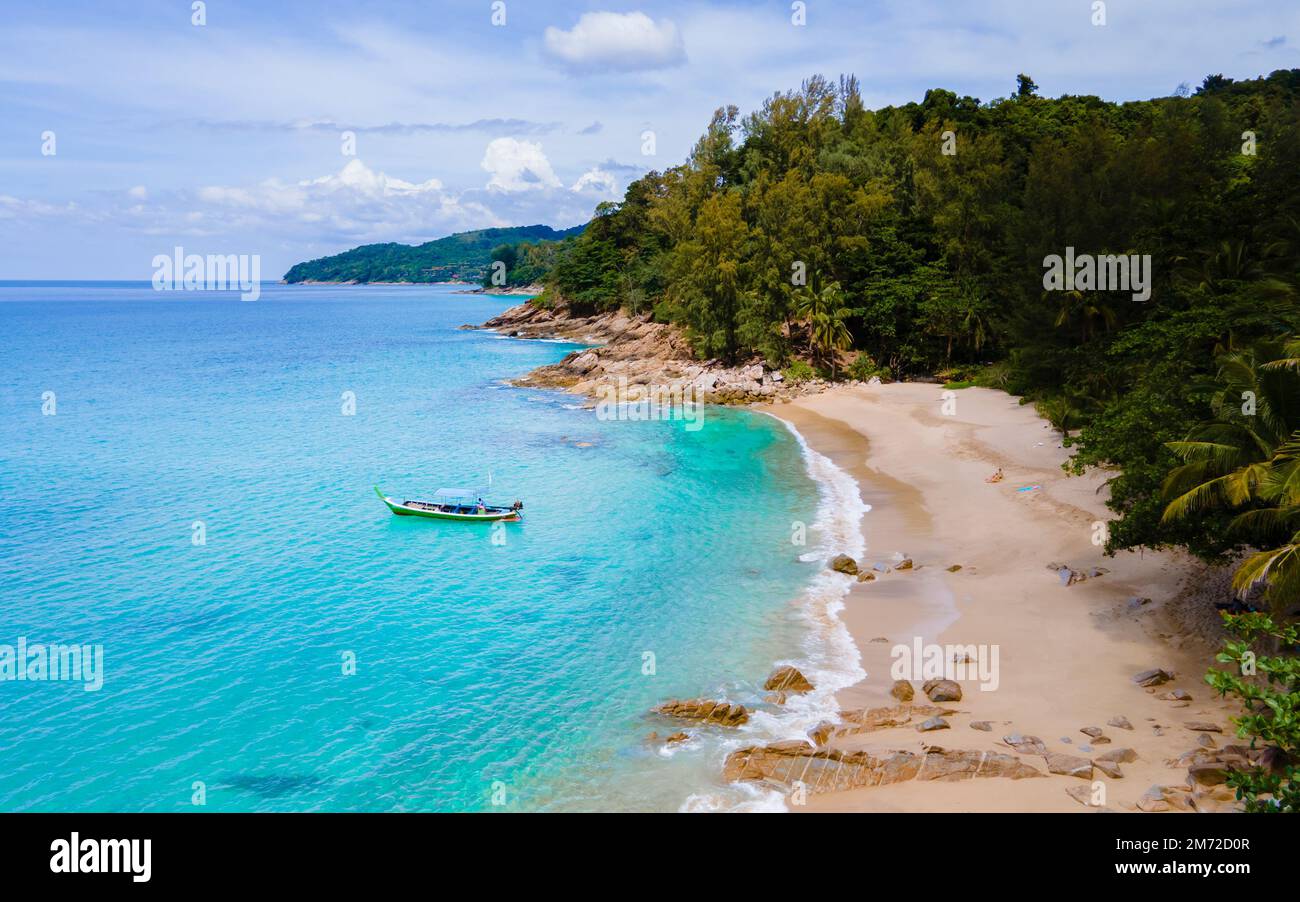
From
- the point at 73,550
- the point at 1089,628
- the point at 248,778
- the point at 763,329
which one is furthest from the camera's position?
the point at 763,329

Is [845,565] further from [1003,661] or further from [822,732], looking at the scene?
[822,732]

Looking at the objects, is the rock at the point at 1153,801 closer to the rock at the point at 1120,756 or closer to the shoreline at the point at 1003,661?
the shoreline at the point at 1003,661

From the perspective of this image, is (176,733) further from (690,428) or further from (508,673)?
(690,428)

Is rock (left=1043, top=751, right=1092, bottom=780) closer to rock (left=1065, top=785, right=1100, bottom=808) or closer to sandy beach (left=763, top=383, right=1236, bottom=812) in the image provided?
sandy beach (left=763, top=383, right=1236, bottom=812)

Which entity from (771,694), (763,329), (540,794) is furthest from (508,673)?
(763,329)

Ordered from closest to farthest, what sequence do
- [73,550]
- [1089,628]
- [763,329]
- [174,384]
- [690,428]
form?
1. [1089,628]
2. [73,550]
3. [690,428]
4. [763,329]
5. [174,384]

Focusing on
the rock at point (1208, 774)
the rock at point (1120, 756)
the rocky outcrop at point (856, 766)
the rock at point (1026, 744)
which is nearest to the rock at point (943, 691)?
the rock at point (1026, 744)
